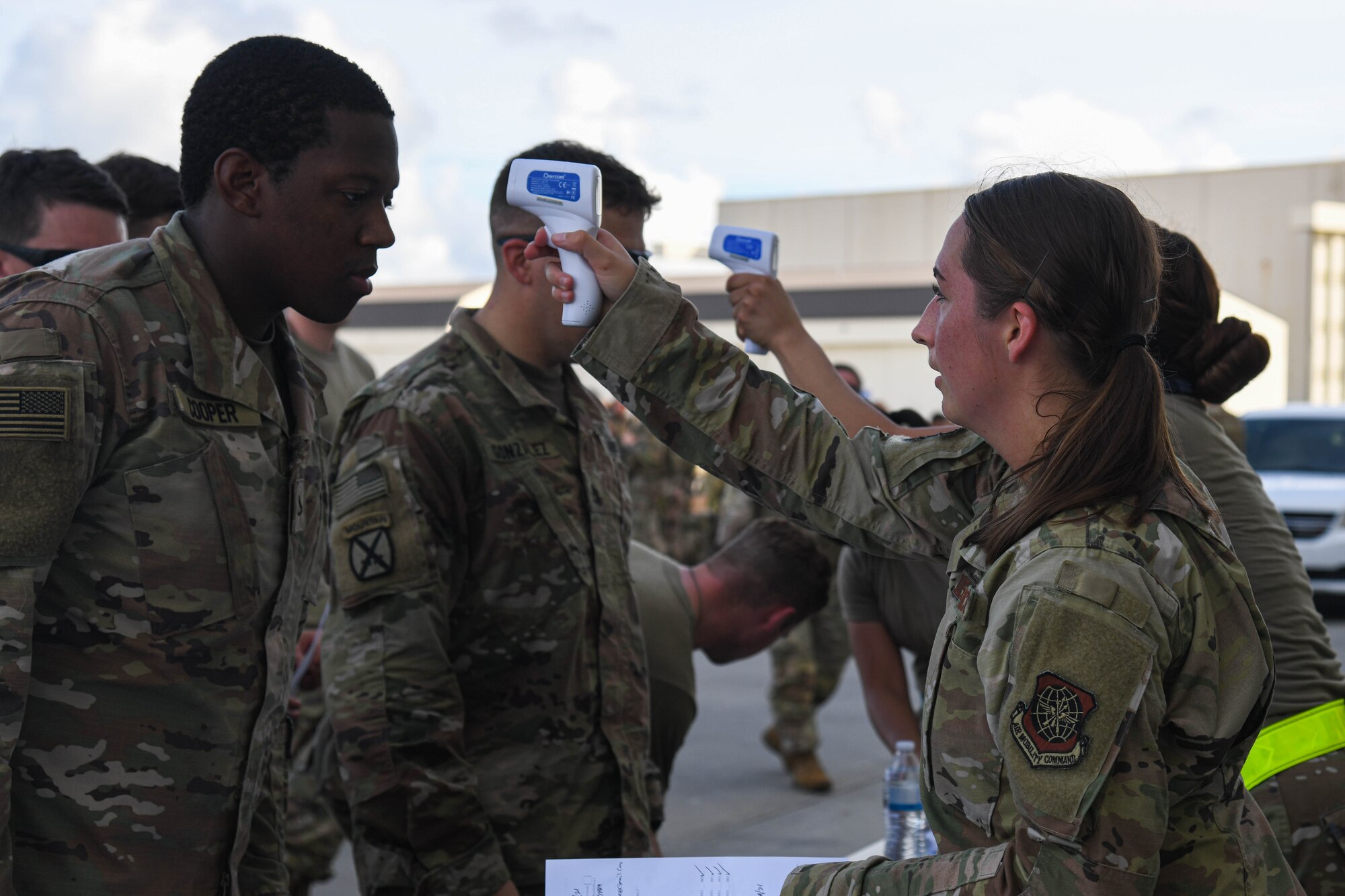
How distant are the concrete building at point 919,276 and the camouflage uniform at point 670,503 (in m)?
7.88

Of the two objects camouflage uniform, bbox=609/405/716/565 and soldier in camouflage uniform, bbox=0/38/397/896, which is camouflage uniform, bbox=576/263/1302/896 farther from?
camouflage uniform, bbox=609/405/716/565

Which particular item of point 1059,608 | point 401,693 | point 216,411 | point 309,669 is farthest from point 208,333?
point 309,669

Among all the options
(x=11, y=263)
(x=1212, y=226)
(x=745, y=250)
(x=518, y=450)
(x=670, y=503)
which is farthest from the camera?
(x=1212, y=226)

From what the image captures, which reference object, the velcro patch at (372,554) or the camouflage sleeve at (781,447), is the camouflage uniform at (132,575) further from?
the camouflage sleeve at (781,447)

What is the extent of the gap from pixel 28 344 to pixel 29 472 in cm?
17

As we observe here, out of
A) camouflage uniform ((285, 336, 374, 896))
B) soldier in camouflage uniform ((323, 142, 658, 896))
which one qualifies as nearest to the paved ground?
camouflage uniform ((285, 336, 374, 896))

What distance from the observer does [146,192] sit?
3.69 metres

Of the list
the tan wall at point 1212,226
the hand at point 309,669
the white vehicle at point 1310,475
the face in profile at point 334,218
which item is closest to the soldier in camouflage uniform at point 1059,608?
the face in profile at point 334,218

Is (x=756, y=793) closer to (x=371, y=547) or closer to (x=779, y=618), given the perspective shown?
(x=779, y=618)

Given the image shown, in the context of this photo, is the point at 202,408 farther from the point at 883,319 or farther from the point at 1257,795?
the point at 883,319

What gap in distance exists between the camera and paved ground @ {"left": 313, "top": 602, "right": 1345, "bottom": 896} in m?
5.48

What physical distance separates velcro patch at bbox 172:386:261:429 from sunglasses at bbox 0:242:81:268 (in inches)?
60.2

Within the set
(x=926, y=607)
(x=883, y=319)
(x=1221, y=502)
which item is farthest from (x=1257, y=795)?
(x=883, y=319)

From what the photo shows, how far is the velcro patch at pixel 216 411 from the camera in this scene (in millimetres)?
1759
